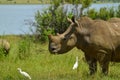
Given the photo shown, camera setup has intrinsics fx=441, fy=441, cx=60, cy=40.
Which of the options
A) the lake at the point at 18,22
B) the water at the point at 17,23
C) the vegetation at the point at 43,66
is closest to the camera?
the vegetation at the point at 43,66

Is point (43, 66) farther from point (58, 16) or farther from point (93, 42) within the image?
point (58, 16)

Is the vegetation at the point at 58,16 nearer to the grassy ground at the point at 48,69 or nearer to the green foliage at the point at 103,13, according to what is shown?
the green foliage at the point at 103,13

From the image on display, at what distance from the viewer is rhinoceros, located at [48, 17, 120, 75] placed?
32.5ft

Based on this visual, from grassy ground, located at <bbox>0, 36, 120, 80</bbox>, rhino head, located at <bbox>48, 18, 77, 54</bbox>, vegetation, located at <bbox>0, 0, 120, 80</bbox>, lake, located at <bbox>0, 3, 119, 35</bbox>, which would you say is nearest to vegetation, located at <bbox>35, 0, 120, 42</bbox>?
lake, located at <bbox>0, 3, 119, 35</bbox>

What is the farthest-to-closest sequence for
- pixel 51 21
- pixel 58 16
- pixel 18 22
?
pixel 18 22 → pixel 58 16 → pixel 51 21

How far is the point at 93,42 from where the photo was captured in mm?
9898

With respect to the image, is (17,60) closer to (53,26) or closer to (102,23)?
(102,23)

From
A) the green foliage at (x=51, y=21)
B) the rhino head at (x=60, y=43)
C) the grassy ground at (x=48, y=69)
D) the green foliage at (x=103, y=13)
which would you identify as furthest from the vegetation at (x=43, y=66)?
the green foliage at (x=103, y=13)

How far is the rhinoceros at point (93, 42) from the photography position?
9898 mm

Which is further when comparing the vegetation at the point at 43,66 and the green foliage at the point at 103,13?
the green foliage at the point at 103,13

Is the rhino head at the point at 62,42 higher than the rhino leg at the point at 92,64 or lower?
higher

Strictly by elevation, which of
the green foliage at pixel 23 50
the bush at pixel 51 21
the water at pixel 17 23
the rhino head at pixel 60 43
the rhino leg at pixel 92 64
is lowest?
the water at pixel 17 23

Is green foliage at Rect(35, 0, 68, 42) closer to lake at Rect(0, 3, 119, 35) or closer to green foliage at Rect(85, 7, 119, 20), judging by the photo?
lake at Rect(0, 3, 119, 35)

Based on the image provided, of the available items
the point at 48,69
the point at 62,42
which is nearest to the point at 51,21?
the point at 48,69
